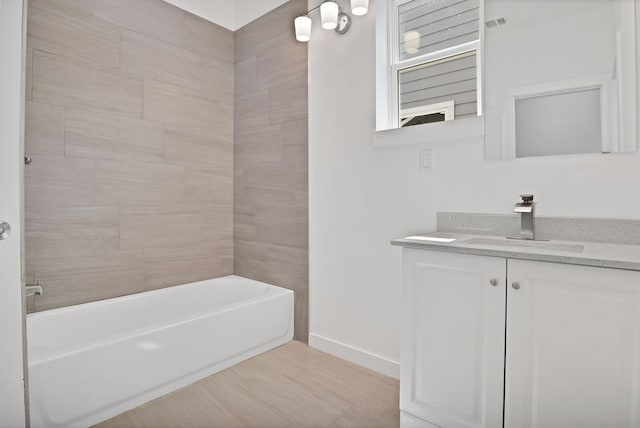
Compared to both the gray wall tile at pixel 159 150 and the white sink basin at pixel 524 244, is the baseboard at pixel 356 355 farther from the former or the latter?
the white sink basin at pixel 524 244

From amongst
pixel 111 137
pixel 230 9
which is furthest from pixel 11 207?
pixel 230 9

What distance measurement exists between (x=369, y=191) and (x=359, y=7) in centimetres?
108

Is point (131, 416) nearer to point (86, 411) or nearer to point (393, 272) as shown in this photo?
point (86, 411)

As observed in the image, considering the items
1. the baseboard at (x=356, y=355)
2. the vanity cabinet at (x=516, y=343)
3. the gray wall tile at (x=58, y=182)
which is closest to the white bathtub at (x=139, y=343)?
the baseboard at (x=356, y=355)

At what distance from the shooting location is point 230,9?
10.1 feet

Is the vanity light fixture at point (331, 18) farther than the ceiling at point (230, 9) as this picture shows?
No

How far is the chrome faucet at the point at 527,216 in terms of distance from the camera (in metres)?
1.58

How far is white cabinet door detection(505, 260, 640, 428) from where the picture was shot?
3.59ft

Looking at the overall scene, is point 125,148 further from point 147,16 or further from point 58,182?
point 147,16

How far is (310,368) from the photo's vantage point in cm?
225

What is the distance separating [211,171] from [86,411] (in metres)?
1.87

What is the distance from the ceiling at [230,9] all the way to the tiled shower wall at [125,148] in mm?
89

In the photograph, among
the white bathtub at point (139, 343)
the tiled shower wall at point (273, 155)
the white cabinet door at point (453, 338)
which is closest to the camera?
the white cabinet door at point (453, 338)

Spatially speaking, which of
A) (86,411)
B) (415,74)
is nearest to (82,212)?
(86,411)
